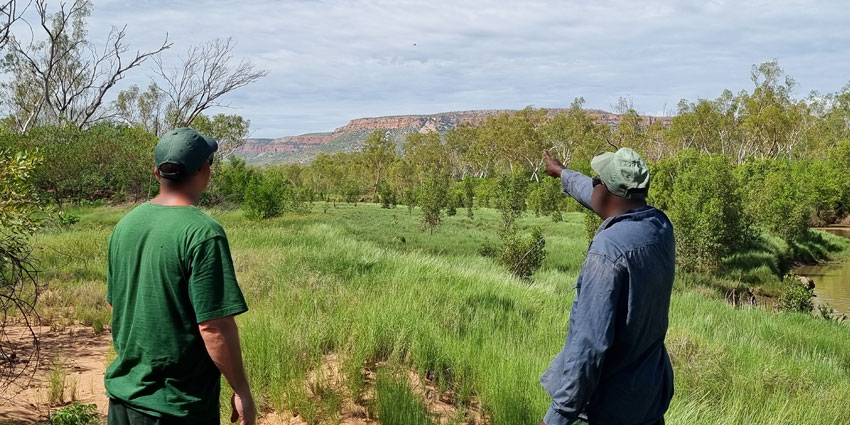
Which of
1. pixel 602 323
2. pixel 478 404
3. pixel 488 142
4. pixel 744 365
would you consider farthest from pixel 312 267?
pixel 488 142

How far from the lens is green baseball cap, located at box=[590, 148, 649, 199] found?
2182 millimetres

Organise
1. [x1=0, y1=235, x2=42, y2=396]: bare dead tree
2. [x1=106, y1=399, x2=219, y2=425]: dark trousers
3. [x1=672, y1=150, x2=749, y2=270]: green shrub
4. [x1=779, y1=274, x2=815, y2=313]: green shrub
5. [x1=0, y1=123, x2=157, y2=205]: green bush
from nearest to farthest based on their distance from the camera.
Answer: [x1=106, y1=399, x2=219, y2=425]: dark trousers < [x1=0, y1=235, x2=42, y2=396]: bare dead tree < [x1=779, y1=274, x2=815, y2=313]: green shrub < [x1=672, y1=150, x2=749, y2=270]: green shrub < [x1=0, y1=123, x2=157, y2=205]: green bush

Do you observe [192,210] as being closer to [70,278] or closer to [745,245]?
[70,278]

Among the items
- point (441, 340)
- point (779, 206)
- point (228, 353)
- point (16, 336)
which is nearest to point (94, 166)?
point (16, 336)

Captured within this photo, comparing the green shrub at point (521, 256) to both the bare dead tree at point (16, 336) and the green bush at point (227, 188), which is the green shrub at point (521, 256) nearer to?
the bare dead tree at point (16, 336)

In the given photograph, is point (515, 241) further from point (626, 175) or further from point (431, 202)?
point (626, 175)

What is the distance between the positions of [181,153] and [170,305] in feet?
1.98

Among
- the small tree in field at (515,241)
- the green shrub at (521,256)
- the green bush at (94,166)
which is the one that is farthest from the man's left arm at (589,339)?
the green bush at (94,166)

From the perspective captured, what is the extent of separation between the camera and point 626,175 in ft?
7.19

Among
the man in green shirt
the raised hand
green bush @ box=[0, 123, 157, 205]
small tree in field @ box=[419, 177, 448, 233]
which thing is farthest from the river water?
green bush @ box=[0, 123, 157, 205]

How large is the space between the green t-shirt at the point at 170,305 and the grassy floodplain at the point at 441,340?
6.59 ft

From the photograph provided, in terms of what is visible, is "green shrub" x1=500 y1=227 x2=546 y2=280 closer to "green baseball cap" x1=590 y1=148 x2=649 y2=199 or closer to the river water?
the river water

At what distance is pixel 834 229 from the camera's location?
40812mm

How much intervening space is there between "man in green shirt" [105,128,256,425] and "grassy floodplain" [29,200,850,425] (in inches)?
77.7
